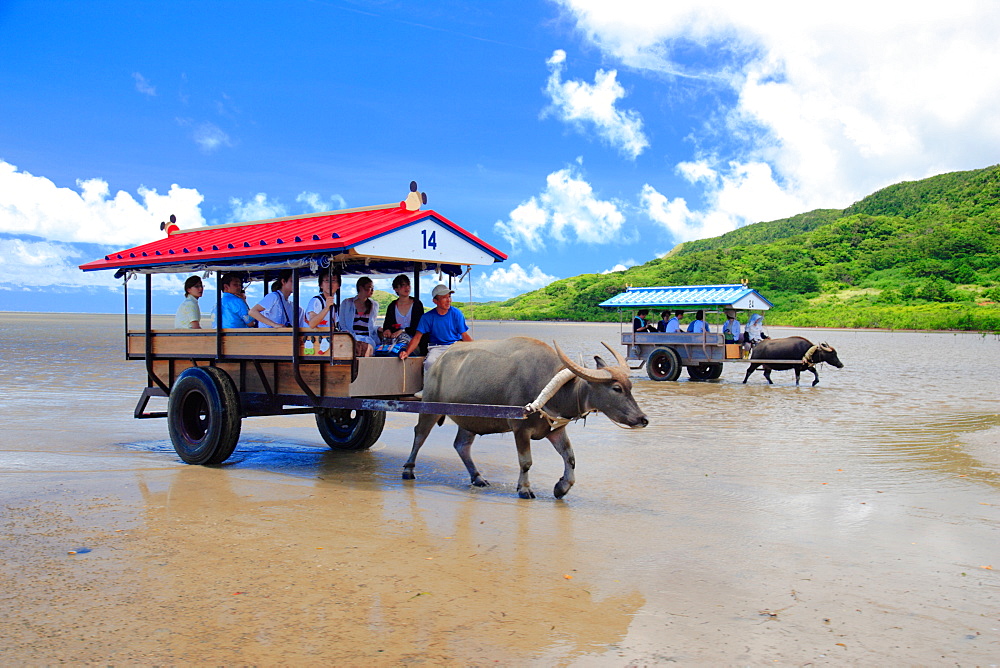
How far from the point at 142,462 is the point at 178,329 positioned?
1.55 m

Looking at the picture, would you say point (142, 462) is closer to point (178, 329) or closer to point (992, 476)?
point (178, 329)

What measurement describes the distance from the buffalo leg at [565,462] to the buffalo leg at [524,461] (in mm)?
226

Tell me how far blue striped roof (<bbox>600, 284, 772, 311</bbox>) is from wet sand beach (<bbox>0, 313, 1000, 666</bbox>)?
30.8 ft

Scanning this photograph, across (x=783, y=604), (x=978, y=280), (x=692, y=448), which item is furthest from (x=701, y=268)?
(x=783, y=604)

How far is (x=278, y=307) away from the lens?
29.5ft

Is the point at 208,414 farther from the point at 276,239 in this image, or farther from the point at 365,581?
the point at 365,581

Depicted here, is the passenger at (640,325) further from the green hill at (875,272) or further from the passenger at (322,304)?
the green hill at (875,272)

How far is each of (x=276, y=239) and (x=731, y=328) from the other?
15.3m

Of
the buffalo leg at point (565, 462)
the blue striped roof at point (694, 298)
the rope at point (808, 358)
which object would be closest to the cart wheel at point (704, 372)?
the blue striped roof at point (694, 298)

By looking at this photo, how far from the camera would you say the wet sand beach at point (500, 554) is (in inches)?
169

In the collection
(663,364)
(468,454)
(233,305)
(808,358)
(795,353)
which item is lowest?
(468,454)

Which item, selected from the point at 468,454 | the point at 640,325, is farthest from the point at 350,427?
the point at 640,325

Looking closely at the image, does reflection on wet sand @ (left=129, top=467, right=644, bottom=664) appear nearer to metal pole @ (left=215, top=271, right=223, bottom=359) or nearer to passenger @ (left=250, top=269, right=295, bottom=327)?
metal pole @ (left=215, top=271, right=223, bottom=359)

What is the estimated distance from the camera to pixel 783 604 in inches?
194
